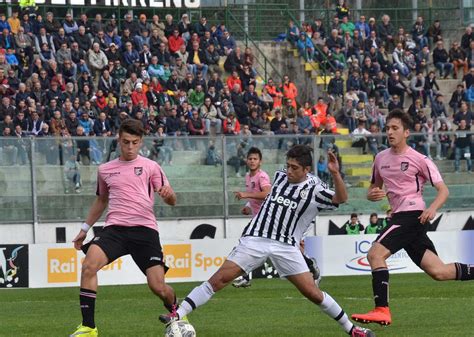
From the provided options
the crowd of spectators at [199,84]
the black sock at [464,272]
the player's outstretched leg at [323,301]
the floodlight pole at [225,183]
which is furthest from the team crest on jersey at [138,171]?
the floodlight pole at [225,183]

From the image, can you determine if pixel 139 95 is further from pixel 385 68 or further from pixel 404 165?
pixel 404 165

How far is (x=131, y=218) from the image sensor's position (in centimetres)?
1314

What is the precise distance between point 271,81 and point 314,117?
8.36 ft

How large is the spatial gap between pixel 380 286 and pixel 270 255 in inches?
84.7

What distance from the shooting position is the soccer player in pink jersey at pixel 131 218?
12938mm

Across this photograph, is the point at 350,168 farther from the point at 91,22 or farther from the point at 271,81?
the point at 91,22

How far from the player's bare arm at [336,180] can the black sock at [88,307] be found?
106 inches

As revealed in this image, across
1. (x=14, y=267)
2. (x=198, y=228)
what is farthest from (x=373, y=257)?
(x=198, y=228)

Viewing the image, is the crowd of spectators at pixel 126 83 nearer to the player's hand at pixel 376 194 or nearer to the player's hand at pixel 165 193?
the player's hand at pixel 376 194

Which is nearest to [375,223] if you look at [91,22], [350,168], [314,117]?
[350,168]

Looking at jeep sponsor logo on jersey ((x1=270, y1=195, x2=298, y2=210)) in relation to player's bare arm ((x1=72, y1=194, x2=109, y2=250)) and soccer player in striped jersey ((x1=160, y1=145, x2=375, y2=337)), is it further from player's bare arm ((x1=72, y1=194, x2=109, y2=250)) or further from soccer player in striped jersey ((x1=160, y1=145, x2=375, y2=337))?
player's bare arm ((x1=72, y1=194, x2=109, y2=250))

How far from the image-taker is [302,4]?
44.3 meters

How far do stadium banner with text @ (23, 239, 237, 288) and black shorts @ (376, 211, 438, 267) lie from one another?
11.1 metres

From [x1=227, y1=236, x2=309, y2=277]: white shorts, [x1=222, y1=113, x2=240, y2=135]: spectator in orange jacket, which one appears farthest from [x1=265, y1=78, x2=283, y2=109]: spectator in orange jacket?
[x1=227, y1=236, x2=309, y2=277]: white shorts
